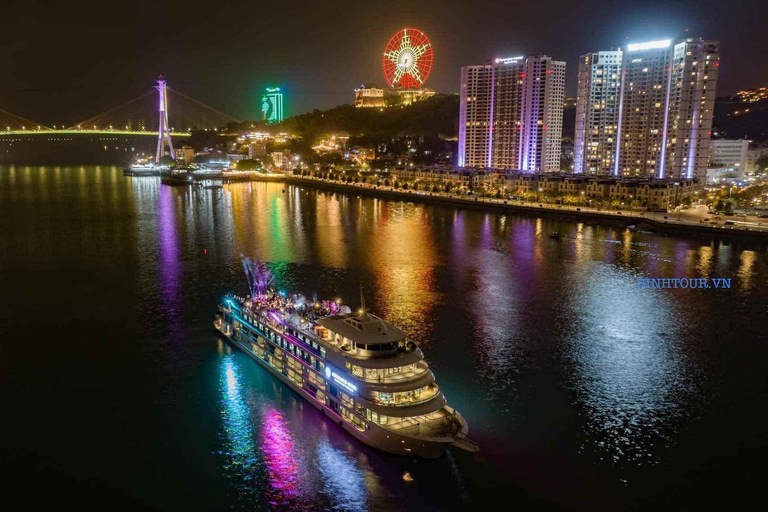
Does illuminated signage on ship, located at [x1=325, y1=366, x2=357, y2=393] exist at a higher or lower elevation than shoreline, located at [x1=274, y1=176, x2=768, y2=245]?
lower

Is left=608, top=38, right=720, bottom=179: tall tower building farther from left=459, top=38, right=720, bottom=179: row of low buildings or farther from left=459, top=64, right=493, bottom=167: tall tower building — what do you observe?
left=459, top=64, right=493, bottom=167: tall tower building

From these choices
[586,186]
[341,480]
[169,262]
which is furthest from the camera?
[586,186]

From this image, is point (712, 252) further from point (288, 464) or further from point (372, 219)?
point (288, 464)

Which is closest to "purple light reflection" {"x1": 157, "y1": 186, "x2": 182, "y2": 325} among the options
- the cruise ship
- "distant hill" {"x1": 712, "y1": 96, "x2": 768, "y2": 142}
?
the cruise ship

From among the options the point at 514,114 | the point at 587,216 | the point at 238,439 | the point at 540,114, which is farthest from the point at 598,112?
the point at 238,439

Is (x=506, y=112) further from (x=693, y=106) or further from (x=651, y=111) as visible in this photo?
(x=693, y=106)

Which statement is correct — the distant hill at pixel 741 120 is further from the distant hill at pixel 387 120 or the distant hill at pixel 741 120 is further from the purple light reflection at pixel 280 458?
the purple light reflection at pixel 280 458
